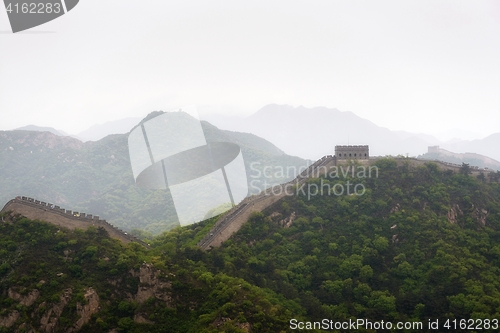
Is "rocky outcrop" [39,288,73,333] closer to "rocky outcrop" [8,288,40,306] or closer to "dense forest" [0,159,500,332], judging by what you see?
"dense forest" [0,159,500,332]

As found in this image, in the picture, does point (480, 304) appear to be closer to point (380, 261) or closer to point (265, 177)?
point (380, 261)

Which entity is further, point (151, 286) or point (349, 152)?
point (349, 152)

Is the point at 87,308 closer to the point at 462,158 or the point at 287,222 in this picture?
the point at 287,222

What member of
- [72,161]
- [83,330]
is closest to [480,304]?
[83,330]

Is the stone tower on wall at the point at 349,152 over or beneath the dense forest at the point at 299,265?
over

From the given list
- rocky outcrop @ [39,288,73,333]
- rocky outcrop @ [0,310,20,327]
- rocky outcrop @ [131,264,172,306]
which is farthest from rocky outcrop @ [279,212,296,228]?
rocky outcrop @ [0,310,20,327]

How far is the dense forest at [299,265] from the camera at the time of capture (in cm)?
3256

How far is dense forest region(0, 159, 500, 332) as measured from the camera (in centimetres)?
3256

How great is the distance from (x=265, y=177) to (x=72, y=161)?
1769 inches

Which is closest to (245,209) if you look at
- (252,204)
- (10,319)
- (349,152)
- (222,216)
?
(252,204)

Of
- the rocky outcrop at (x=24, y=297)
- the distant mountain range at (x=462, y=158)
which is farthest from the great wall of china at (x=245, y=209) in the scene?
the distant mountain range at (x=462, y=158)

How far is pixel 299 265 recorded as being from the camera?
43.1 meters

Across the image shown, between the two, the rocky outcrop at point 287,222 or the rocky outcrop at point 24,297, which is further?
the rocky outcrop at point 287,222

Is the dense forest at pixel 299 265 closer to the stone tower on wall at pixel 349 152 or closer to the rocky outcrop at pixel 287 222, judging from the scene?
the rocky outcrop at pixel 287 222
